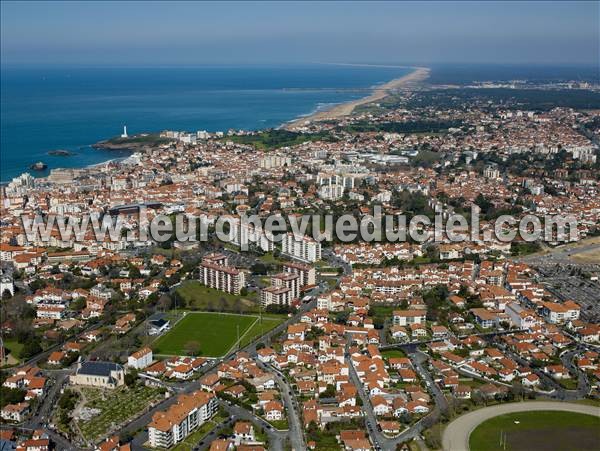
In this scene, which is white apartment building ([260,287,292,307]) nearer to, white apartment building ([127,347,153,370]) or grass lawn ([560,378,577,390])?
white apartment building ([127,347,153,370])

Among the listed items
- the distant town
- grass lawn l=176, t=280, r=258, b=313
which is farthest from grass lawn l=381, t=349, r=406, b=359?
grass lawn l=176, t=280, r=258, b=313

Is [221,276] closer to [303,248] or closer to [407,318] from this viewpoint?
[303,248]

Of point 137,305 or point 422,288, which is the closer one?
point 137,305

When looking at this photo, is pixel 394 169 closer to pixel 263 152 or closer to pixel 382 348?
pixel 263 152

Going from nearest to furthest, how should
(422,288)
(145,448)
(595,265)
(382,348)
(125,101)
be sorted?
(145,448) → (382,348) → (422,288) → (595,265) → (125,101)

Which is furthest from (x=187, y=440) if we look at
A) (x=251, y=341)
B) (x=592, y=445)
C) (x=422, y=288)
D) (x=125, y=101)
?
(x=125, y=101)

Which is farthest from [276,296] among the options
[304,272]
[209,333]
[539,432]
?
[539,432]

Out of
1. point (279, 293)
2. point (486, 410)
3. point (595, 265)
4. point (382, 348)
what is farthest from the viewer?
point (595, 265)
